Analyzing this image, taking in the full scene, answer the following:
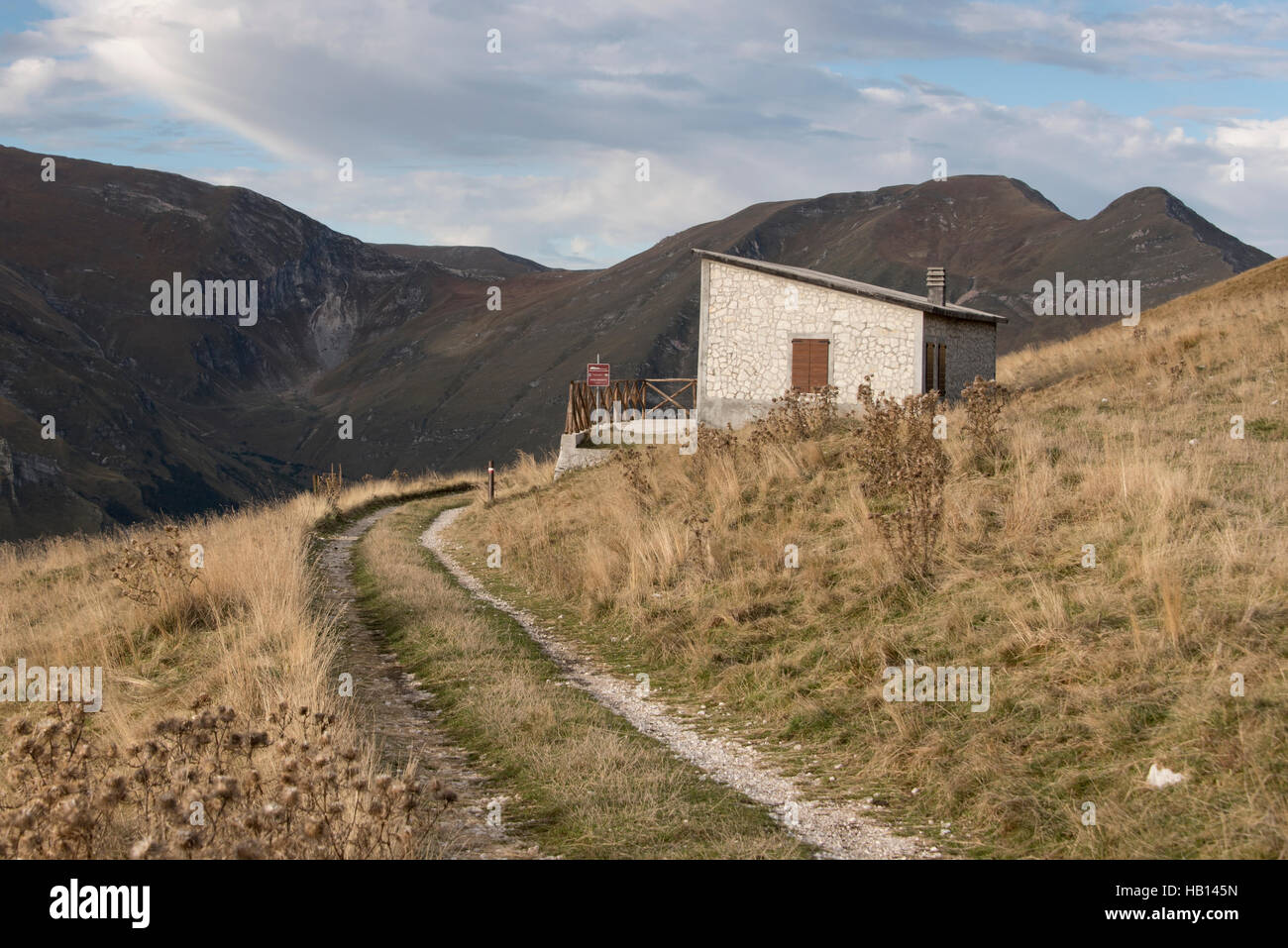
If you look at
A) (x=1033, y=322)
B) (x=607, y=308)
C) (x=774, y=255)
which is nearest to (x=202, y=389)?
(x=607, y=308)

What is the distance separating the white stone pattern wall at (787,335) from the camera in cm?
2261

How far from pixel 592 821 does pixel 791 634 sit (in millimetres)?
3845

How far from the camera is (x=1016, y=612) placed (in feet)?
24.9

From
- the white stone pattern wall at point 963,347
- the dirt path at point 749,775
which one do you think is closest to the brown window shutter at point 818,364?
the white stone pattern wall at point 963,347

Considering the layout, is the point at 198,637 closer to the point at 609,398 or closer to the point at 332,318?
the point at 609,398

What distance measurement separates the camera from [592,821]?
534 cm

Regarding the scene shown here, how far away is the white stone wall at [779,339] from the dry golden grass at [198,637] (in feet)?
38.9

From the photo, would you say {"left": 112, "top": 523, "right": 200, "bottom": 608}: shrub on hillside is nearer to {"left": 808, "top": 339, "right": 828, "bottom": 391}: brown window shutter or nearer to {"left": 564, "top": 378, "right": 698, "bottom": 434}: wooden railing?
{"left": 808, "top": 339, "right": 828, "bottom": 391}: brown window shutter

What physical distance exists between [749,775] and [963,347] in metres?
21.0

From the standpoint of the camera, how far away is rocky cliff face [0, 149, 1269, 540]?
311 ft

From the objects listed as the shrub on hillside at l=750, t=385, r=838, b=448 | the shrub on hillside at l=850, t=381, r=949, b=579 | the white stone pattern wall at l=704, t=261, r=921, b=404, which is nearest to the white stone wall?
the white stone pattern wall at l=704, t=261, r=921, b=404

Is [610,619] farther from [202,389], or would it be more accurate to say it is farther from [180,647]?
[202,389]

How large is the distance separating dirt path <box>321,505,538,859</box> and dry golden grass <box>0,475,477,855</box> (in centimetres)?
32

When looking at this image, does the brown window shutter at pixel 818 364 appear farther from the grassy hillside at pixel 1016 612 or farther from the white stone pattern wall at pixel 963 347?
the grassy hillside at pixel 1016 612
